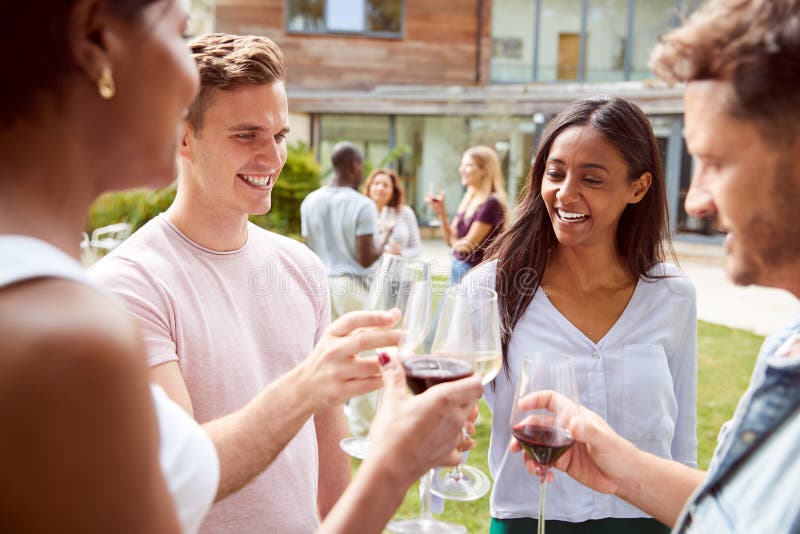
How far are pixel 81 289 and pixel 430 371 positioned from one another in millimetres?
798

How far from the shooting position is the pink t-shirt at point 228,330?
191 cm

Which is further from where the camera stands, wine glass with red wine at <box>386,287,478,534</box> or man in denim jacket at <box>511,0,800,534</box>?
wine glass with red wine at <box>386,287,478,534</box>

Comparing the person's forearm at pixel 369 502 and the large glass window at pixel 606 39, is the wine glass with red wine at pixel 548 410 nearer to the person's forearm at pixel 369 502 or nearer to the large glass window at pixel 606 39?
the person's forearm at pixel 369 502

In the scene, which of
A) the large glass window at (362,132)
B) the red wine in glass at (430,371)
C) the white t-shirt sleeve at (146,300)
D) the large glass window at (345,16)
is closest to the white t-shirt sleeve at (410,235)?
the white t-shirt sleeve at (146,300)

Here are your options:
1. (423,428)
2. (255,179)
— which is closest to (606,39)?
(255,179)

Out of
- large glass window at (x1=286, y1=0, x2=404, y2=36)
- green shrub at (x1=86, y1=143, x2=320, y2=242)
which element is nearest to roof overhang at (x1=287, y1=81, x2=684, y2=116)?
large glass window at (x1=286, y1=0, x2=404, y2=36)

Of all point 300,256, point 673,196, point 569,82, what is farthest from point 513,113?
point 300,256

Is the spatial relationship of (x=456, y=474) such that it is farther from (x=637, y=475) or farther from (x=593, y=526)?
(x=637, y=475)

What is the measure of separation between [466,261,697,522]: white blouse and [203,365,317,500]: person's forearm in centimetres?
90

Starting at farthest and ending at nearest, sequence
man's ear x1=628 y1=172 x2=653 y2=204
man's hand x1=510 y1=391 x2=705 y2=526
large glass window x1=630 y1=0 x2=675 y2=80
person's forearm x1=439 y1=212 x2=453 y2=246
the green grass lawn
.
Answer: large glass window x1=630 y1=0 x2=675 y2=80 → person's forearm x1=439 y1=212 x2=453 y2=246 → the green grass lawn → man's ear x1=628 y1=172 x2=653 y2=204 → man's hand x1=510 y1=391 x2=705 y2=526

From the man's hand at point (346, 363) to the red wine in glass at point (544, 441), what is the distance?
0.38 metres

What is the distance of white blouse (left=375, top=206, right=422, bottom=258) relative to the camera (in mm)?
7609

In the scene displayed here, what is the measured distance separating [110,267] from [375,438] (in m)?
1.05

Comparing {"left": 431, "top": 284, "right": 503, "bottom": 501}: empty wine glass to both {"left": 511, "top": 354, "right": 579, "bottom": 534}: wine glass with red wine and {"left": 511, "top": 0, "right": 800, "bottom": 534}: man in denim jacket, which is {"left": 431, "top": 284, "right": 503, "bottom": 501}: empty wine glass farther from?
{"left": 511, "top": 0, "right": 800, "bottom": 534}: man in denim jacket
